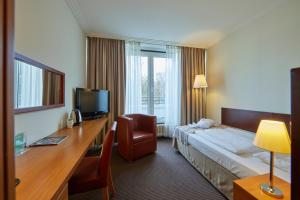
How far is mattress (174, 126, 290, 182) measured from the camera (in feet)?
4.95

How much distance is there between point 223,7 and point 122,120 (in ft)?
8.68

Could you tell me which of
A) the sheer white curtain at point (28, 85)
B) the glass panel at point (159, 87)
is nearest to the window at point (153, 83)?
the glass panel at point (159, 87)

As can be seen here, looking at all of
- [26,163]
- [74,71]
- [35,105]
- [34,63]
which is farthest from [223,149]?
[74,71]

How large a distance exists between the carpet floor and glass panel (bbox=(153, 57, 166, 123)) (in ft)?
4.84

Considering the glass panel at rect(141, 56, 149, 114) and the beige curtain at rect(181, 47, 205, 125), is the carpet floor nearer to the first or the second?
the glass panel at rect(141, 56, 149, 114)

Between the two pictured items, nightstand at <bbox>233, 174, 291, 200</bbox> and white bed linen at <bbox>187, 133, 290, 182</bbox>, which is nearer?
nightstand at <bbox>233, 174, 291, 200</bbox>

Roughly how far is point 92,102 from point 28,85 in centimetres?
172

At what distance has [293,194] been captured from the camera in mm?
696

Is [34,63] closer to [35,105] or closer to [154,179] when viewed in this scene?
[35,105]

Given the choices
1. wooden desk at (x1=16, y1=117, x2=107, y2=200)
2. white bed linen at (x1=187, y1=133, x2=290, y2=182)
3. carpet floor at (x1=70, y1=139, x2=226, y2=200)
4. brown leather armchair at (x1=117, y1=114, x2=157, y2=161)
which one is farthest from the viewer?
brown leather armchair at (x1=117, y1=114, x2=157, y2=161)

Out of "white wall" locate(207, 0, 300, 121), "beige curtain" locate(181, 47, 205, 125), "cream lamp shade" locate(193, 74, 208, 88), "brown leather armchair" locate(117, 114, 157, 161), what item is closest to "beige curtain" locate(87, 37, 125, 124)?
"brown leather armchair" locate(117, 114, 157, 161)

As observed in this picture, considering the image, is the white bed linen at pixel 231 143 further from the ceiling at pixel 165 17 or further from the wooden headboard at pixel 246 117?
the ceiling at pixel 165 17

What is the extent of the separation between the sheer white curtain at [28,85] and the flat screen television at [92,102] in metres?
1.20

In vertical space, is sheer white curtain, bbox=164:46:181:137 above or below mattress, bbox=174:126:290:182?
above
